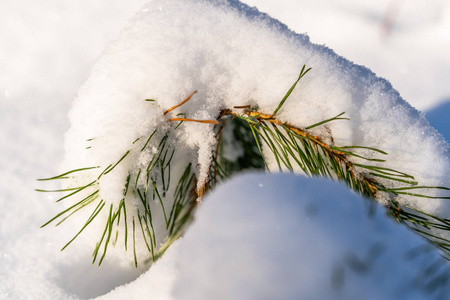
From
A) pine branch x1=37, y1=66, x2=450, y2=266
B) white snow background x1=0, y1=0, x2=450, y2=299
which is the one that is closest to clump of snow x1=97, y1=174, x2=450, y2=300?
white snow background x1=0, y1=0, x2=450, y2=299

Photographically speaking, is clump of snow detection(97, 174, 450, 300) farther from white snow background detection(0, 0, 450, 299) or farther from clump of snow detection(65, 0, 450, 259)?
clump of snow detection(65, 0, 450, 259)

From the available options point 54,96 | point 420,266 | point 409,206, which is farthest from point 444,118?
point 54,96

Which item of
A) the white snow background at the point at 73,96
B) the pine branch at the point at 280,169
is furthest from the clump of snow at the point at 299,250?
the pine branch at the point at 280,169

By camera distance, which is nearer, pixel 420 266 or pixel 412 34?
pixel 420 266

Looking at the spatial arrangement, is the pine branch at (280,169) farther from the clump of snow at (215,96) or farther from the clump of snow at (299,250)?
the clump of snow at (299,250)

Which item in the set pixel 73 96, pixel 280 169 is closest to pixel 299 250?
pixel 280 169

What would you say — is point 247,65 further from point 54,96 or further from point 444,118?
point 444,118

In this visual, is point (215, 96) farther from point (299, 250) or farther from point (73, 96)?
point (73, 96)
